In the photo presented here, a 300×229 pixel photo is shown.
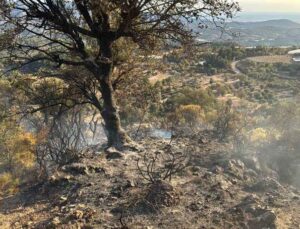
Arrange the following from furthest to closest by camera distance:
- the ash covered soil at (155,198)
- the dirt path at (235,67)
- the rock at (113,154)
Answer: the dirt path at (235,67) < the rock at (113,154) < the ash covered soil at (155,198)

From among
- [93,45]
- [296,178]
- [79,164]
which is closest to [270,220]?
[296,178]

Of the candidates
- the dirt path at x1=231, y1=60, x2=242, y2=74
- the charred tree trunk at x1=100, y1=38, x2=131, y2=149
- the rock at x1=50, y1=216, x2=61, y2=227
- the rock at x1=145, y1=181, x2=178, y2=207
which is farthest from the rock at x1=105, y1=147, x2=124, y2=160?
the dirt path at x1=231, y1=60, x2=242, y2=74

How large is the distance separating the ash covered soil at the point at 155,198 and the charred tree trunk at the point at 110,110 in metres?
0.75

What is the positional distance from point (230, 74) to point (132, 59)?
68444mm

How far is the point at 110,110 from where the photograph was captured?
13.6m

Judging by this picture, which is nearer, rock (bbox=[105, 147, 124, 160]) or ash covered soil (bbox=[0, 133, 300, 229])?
ash covered soil (bbox=[0, 133, 300, 229])

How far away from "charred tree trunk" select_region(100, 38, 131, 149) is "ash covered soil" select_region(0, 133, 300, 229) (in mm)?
755

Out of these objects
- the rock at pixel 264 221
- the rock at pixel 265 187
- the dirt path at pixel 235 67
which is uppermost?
the rock at pixel 264 221

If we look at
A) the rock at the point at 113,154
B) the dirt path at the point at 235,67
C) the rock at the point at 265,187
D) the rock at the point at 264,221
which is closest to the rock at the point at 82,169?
the rock at the point at 113,154

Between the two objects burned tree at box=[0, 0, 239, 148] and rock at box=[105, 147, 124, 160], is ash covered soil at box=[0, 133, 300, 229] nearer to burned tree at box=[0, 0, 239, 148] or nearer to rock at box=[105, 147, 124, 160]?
rock at box=[105, 147, 124, 160]

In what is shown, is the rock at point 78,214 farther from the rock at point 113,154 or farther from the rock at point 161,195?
the rock at point 113,154

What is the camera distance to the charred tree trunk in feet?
43.0

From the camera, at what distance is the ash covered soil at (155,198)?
28.5 ft

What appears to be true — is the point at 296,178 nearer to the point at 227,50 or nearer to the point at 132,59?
the point at 132,59
